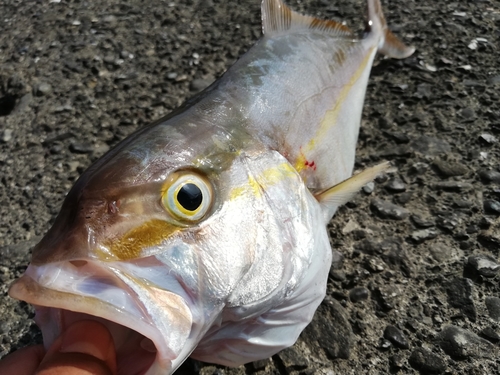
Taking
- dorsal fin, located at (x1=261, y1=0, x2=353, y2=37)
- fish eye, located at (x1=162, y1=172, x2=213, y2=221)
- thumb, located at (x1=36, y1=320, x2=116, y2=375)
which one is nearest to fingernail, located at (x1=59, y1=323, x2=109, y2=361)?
thumb, located at (x1=36, y1=320, x2=116, y2=375)

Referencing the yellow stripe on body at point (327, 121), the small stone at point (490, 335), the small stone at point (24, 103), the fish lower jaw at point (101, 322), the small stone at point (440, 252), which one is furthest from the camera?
the small stone at point (24, 103)

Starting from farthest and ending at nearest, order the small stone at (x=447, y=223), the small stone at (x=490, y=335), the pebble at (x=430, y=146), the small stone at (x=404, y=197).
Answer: the pebble at (x=430, y=146), the small stone at (x=404, y=197), the small stone at (x=447, y=223), the small stone at (x=490, y=335)

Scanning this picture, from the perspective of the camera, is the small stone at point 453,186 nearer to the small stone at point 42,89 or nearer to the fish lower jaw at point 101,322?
the fish lower jaw at point 101,322

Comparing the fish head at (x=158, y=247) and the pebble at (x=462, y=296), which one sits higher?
the fish head at (x=158, y=247)

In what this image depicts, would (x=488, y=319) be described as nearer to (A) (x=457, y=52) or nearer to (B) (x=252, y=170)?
(B) (x=252, y=170)

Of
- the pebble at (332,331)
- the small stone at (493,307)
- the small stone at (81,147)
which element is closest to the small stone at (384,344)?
the pebble at (332,331)

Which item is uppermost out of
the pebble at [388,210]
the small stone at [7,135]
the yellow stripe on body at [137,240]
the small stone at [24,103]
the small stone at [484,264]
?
the yellow stripe on body at [137,240]
